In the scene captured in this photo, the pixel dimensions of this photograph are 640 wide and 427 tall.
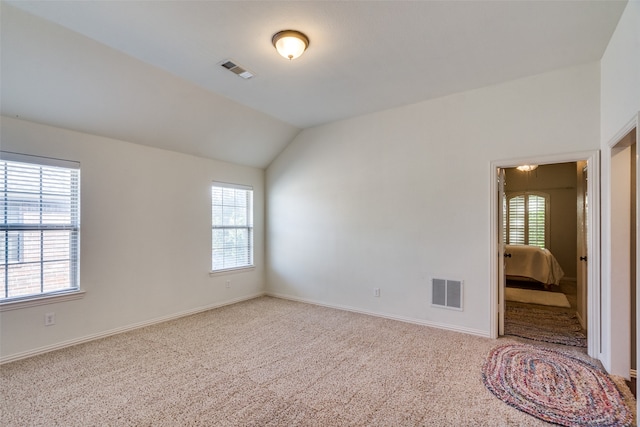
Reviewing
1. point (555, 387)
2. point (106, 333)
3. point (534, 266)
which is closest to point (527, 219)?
point (534, 266)

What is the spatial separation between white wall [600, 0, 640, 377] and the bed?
310cm

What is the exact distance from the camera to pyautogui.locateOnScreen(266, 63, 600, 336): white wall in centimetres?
339

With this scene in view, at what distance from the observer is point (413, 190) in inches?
165

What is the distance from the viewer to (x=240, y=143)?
4.89 m

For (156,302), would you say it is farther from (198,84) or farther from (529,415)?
(529,415)

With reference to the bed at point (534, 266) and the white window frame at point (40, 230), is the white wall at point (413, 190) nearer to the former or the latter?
the bed at point (534, 266)

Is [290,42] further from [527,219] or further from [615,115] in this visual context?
[527,219]

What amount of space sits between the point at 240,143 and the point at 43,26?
263 cm

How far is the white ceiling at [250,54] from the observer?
2348 mm

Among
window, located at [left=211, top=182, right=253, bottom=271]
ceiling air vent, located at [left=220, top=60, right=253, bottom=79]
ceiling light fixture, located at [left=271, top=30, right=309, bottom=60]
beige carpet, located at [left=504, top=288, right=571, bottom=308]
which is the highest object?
ceiling air vent, located at [left=220, top=60, right=253, bottom=79]

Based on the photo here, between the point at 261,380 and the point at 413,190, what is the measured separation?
289 cm

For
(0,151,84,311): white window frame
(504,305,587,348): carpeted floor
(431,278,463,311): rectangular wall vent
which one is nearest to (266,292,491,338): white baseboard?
(431,278,463,311): rectangular wall vent

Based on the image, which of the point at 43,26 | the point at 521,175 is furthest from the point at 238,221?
the point at 521,175

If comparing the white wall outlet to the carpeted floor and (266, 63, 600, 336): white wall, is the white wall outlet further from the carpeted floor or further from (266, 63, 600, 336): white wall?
the carpeted floor
